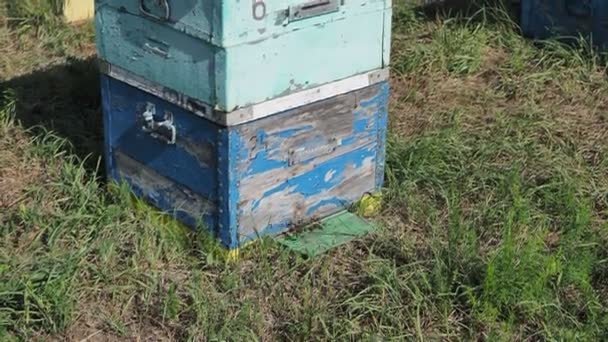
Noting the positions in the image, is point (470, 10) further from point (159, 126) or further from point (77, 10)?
point (159, 126)

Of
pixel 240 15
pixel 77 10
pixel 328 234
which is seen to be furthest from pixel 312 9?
pixel 77 10

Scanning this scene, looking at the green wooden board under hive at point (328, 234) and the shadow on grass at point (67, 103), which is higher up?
the shadow on grass at point (67, 103)

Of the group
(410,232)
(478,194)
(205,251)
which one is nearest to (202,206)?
(205,251)

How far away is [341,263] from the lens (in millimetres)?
3934

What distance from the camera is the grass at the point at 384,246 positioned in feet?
11.7

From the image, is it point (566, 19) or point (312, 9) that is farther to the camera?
point (566, 19)

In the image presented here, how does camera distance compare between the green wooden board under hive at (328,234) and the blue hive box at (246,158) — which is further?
the green wooden board under hive at (328,234)

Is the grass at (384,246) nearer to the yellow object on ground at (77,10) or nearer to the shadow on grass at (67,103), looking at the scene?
the shadow on grass at (67,103)

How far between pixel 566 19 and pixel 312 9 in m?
2.49

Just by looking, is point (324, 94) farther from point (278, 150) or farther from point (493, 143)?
point (493, 143)

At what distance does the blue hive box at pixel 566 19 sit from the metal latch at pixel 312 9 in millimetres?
2302

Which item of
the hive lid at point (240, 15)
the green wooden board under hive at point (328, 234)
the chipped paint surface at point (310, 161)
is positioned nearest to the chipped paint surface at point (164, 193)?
the chipped paint surface at point (310, 161)

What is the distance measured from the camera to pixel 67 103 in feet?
16.9

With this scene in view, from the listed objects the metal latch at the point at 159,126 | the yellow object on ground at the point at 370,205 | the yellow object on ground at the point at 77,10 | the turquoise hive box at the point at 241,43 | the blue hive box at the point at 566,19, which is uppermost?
the turquoise hive box at the point at 241,43
